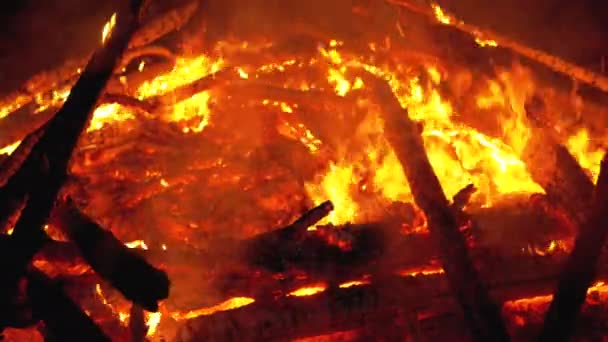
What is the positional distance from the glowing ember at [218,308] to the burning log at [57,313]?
32.5 inches

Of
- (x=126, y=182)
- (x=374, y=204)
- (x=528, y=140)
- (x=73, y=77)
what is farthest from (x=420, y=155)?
(x=73, y=77)

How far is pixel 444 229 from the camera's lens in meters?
2.96

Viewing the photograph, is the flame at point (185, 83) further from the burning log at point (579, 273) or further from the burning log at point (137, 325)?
the burning log at point (579, 273)

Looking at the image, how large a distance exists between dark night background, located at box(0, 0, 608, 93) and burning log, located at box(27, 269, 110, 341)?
12.1ft

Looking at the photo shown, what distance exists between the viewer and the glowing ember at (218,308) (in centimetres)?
312

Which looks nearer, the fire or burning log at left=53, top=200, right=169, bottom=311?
burning log at left=53, top=200, right=169, bottom=311

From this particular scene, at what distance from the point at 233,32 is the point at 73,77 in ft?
4.59

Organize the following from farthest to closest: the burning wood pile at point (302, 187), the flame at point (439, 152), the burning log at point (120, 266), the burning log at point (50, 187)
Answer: the flame at point (439, 152)
the burning wood pile at point (302, 187)
the burning log at point (50, 187)
the burning log at point (120, 266)

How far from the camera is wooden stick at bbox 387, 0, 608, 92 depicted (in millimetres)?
3816

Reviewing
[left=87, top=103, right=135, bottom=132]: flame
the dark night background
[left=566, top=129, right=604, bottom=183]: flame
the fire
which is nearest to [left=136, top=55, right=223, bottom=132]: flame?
[left=87, top=103, right=135, bottom=132]: flame

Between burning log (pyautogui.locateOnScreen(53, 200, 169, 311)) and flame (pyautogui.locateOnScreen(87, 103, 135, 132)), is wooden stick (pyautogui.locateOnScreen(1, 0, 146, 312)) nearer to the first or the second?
burning log (pyautogui.locateOnScreen(53, 200, 169, 311))

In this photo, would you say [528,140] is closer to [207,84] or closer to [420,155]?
[420,155]

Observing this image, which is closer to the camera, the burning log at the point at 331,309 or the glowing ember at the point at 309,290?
the burning log at the point at 331,309

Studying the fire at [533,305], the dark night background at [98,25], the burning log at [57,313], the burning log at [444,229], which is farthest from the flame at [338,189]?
the dark night background at [98,25]
